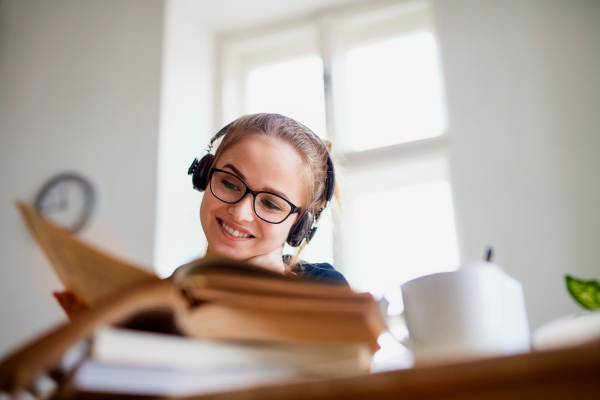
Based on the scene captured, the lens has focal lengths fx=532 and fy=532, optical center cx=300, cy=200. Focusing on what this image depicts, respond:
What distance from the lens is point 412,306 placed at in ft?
1.60

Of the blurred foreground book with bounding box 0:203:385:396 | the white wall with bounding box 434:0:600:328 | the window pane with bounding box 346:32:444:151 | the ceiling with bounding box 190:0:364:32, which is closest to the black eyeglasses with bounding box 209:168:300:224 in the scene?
the blurred foreground book with bounding box 0:203:385:396

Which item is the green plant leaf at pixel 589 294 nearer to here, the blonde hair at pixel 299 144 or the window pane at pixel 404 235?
the blonde hair at pixel 299 144

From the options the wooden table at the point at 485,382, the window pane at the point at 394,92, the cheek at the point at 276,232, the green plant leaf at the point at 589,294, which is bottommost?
the wooden table at the point at 485,382

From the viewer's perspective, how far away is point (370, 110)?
270 centimetres

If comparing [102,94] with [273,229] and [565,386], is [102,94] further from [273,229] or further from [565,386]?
[565,386]

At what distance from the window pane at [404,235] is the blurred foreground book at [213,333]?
1.98 metres

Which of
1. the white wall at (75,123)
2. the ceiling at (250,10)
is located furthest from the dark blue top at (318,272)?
the ceiling at (250,10)

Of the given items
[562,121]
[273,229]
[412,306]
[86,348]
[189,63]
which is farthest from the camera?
[189,63]

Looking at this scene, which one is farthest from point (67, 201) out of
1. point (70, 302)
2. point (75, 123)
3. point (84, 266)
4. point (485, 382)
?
point (485, 382)

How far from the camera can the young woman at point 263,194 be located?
1.23 m

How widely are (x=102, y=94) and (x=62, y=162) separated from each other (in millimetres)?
395

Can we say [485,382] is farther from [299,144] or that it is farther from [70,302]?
[299,144]

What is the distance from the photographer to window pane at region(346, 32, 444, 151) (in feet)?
8.51

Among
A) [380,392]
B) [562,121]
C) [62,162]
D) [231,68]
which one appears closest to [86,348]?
[380,392]
